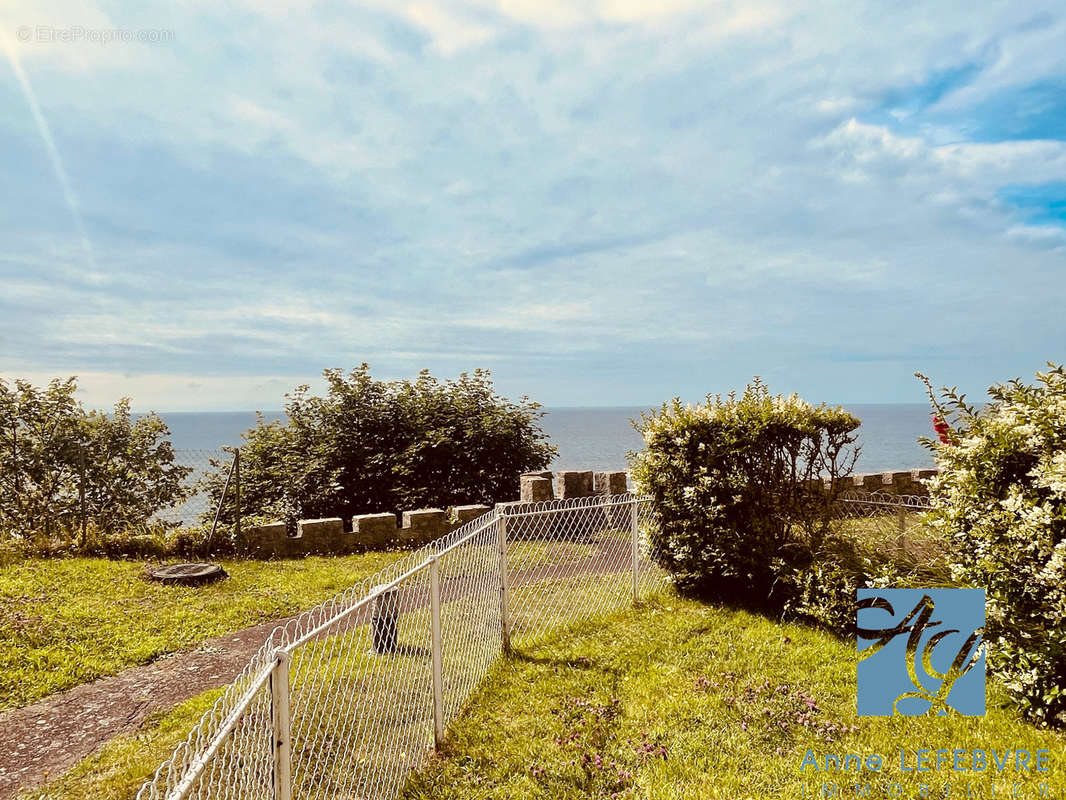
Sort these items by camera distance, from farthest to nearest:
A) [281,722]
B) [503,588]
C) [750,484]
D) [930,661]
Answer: [750,484] → [503,588] → [930,661] → [281,722]

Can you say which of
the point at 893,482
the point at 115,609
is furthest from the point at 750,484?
the point at 893,482

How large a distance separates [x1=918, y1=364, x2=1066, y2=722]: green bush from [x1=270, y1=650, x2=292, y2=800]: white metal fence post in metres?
4.52

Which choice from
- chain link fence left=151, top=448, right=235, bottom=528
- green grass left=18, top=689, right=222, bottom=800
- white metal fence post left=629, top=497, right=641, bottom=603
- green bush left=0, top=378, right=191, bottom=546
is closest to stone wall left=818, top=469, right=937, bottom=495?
white metal fence post left=629, top=497, right=641, bottom=603

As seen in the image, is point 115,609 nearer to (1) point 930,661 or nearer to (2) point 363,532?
(2) point 363,532

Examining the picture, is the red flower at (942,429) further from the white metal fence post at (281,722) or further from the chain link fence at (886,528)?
the white metal fence post at (281,722)

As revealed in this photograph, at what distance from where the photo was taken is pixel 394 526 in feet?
34.7

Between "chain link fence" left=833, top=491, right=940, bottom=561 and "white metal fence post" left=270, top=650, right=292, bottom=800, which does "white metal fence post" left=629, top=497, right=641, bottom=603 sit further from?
"white metal fence post" left=270, top=650, right=292, bottom=800

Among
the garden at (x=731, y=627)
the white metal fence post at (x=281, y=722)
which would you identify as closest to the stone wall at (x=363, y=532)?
the garden at (x=731, y=627)

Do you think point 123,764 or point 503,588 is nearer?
point 123,764

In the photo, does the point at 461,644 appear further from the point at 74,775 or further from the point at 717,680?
the point at 74,775

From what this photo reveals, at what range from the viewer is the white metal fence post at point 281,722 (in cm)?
248

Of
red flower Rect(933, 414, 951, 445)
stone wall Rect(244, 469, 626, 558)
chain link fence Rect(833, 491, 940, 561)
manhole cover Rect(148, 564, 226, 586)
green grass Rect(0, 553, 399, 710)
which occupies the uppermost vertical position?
red flower Rect(933, 414, 951, 445)

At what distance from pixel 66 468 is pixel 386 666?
351 inches

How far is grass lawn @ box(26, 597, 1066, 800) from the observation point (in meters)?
3.85
